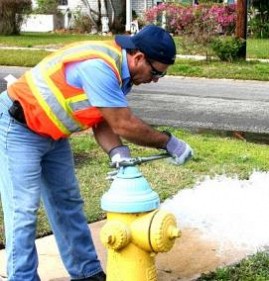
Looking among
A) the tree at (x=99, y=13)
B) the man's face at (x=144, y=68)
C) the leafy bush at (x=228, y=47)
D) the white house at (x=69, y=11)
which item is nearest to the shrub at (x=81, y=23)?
the tree at (x=99, y=13)

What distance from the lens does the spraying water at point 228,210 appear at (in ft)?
17.5

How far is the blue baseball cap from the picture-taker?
3678mm

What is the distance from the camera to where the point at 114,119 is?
3689 mm

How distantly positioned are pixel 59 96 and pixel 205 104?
30.9 ft

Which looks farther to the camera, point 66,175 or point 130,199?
point 66,175

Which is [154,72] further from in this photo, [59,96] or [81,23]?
[81,23]

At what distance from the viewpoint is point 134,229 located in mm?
3553

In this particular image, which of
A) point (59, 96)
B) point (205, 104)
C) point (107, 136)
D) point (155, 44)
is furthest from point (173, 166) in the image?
point (205, 104)

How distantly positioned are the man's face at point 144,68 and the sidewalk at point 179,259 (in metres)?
1.36

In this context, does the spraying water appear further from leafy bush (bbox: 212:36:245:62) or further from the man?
leafy bush (bbox: 212:36:245:62)

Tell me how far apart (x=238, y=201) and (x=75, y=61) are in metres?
2.81

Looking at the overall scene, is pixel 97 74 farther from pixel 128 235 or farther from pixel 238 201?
pixel 238 201

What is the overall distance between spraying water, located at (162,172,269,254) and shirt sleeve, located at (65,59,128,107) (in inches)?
72.3

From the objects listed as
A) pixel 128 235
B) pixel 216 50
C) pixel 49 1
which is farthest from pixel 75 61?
pixel 49 1
